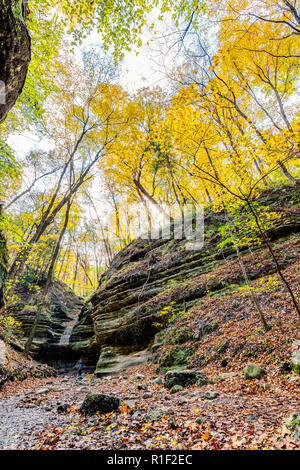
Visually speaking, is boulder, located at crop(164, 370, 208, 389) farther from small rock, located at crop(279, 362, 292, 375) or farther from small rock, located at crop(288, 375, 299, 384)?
small rock, located at crop(288, 375, 299, 384)

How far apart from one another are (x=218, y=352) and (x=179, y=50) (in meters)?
8.01

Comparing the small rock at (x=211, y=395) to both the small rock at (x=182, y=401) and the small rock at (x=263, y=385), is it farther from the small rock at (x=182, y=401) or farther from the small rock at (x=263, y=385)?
the small rock at (x=263, y=385)

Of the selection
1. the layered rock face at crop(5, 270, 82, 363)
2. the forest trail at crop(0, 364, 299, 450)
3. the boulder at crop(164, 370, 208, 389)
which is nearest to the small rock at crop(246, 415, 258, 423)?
the forest trail at crop(0, 364, 299, 450)

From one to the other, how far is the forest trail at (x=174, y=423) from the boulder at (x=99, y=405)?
14 cm

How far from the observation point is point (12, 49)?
3.50 meters

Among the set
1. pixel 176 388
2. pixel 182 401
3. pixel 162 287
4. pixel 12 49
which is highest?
pixel 12 49

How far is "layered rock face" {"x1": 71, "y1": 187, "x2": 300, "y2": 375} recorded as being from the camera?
9.12 m

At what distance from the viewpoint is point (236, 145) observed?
661 cm

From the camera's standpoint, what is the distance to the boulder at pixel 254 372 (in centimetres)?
425

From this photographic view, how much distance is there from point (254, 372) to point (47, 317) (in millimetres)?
19206

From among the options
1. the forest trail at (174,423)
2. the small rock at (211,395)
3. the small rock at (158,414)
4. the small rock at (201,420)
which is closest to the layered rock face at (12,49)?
the forest trail at (174,423)

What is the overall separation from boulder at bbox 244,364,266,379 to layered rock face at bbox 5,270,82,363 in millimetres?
12505

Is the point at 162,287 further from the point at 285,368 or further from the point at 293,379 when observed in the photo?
the point at 293,379

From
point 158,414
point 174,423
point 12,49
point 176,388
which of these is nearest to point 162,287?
point 176,388
